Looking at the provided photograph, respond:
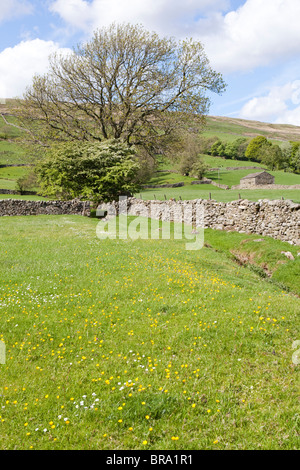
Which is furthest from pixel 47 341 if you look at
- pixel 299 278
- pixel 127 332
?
pixel 299 278

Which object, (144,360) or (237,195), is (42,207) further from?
(144,360)

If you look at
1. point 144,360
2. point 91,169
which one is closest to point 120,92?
point 91,169

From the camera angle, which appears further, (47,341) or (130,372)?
(47,341)

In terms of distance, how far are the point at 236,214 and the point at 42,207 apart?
22.5 metres

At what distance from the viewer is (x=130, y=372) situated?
6.26 meters

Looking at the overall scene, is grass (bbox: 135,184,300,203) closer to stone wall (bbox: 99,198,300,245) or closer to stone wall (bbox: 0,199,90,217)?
stone wall (bbox: 99,198,300,245)

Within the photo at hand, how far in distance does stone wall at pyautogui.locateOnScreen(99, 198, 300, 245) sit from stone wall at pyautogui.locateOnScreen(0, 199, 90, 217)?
4.95 m

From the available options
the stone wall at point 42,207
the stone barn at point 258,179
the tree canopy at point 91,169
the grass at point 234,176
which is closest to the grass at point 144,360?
the tree canopy at point 91,169

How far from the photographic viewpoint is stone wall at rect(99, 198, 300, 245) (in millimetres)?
19375

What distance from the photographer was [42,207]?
34.4 meters

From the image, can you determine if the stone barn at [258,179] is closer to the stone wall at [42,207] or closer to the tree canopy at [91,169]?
the tree canopy at [91,169]

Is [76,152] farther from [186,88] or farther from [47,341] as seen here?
[47,341]

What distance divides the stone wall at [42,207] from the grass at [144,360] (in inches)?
905

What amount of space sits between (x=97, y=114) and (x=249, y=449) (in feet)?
133
